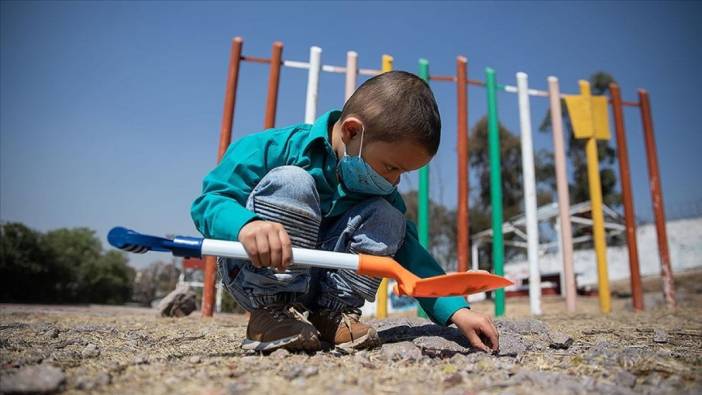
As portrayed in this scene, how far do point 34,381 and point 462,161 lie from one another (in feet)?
11.2

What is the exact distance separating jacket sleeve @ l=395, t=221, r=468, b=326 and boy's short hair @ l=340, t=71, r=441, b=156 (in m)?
0.42

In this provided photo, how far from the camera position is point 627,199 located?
14.7 feet

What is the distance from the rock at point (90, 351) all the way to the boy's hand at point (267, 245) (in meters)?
0.56

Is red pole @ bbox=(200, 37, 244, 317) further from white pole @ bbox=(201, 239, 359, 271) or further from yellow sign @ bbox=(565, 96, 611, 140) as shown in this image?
→ yellow sign @ bbox=(565, 96, 611, 140)

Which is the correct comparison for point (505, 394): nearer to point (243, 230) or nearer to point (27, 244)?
point (243, 230)

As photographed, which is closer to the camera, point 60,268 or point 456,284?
point 456,284

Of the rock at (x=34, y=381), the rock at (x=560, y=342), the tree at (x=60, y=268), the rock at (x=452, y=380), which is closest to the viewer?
the rock at (x=34, y=381)

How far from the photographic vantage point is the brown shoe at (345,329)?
58.0 inches

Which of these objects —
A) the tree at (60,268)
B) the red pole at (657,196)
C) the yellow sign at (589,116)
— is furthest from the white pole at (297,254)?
the tree at (60,268)

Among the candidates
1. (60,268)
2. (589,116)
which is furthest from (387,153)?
(60,268)

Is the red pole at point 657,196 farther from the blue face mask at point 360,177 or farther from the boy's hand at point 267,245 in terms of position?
the boy's hand at point 267,245

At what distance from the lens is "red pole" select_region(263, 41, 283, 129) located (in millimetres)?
3623

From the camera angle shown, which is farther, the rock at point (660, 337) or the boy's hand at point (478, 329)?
the rock at point (660, 337)

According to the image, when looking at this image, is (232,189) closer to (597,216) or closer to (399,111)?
(399,111)
